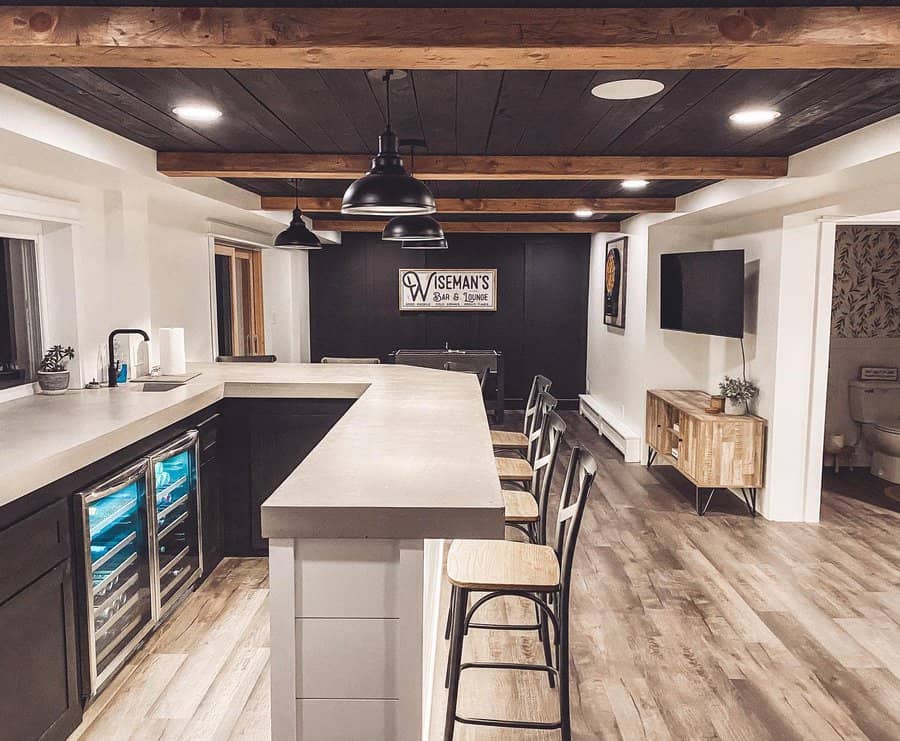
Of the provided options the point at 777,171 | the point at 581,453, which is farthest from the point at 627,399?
the point at 581,453

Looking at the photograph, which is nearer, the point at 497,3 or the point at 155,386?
the point at 497,3

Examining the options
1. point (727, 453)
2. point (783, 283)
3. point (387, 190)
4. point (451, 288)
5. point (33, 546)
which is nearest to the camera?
point (33, 546)

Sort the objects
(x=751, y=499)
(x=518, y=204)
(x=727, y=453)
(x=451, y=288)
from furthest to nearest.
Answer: (x=451, y=288), (x=518, y=204), (x=751, y=499), (x=727, y=453)

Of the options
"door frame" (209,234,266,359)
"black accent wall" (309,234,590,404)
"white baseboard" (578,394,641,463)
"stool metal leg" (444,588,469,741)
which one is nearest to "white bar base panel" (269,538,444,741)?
"stool metal leg" (444,588,469,741)

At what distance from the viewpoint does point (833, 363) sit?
6.42m

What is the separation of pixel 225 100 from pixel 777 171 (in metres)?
2.85

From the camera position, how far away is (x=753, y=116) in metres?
3.10

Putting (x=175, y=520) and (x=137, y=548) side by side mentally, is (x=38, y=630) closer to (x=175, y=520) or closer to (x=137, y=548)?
(x=137, y=548)

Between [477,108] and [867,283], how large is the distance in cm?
481

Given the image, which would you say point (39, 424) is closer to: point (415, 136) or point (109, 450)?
point (109, 450)

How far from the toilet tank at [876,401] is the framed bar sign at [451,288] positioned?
14.8ft

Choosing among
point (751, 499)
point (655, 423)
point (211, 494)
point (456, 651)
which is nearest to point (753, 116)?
point (456, 651)

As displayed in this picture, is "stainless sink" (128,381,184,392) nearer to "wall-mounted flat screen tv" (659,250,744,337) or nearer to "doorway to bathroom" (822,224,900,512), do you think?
"wall-mounted flat screen tv" (659,250,744,337)

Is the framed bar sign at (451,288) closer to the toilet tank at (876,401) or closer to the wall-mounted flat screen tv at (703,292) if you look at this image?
the wall-mounted flat screen tv at (703,292)
